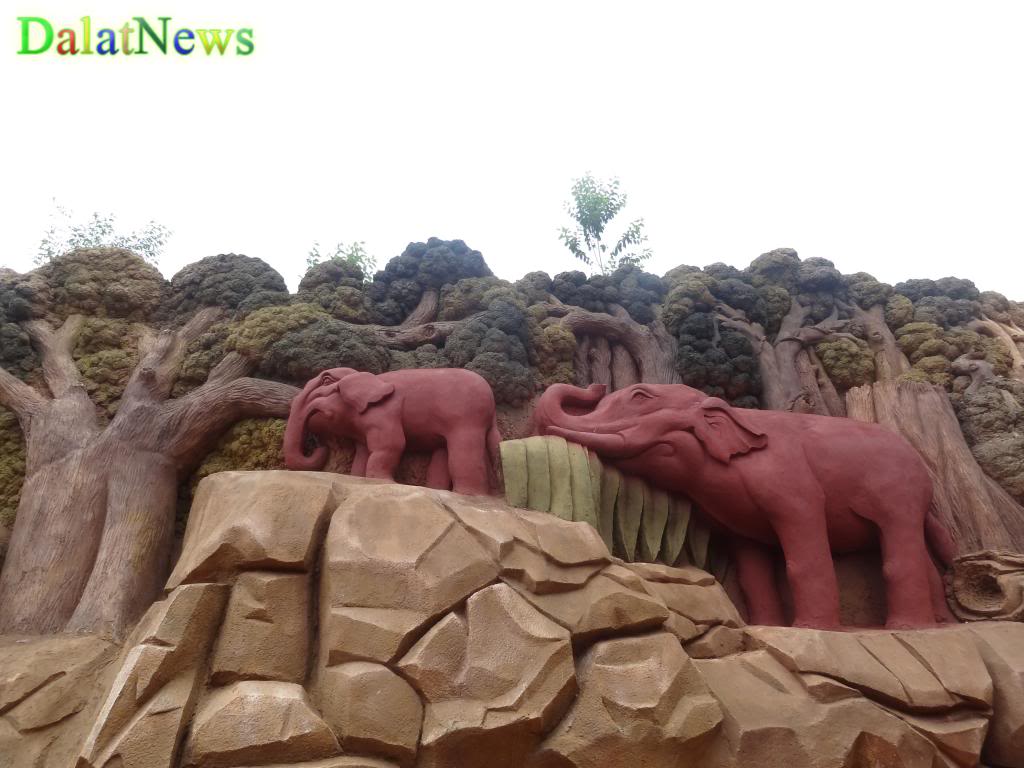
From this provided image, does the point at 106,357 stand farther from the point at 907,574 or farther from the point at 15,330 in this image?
the point at 907,574

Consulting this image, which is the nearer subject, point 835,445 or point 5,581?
point 5,581

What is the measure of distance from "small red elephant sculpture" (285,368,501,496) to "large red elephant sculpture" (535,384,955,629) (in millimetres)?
550

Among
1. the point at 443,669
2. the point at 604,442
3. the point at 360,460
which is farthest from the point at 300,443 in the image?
the point at 443,669

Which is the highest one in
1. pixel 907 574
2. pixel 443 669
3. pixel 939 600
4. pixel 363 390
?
pixel 363 390

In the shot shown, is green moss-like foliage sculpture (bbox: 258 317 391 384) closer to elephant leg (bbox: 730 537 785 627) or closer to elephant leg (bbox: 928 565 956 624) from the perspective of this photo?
elephant leg (bbox: 730 537 785 627)

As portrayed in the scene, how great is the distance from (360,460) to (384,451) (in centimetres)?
28

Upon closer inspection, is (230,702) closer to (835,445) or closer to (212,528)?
(212,528)

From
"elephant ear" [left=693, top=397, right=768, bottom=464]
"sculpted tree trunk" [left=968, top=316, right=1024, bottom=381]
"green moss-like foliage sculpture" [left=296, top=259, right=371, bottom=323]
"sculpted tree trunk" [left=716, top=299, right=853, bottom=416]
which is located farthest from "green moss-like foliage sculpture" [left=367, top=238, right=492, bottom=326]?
"sculpted tree trunk" [left=968, top=316, right=1024, bottom=381]

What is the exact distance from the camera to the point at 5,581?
4.81m

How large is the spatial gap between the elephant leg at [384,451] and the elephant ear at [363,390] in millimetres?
216

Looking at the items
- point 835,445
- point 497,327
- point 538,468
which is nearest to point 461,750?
point 538,468

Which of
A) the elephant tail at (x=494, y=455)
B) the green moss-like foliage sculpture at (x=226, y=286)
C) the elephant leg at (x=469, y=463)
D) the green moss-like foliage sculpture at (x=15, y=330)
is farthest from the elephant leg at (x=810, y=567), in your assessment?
the green moss-like foliage sculpture at (x=15, y=330)

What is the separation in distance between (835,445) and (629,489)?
1.52 metres

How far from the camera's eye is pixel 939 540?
5207mm
